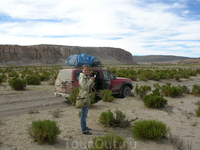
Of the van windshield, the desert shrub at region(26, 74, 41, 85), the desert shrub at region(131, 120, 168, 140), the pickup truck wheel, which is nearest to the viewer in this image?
the desert shrub at region(131, 120, 168, 140)

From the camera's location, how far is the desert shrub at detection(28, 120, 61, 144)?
4.89 metres

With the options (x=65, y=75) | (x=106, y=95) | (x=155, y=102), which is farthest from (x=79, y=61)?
(x=155, y=102)

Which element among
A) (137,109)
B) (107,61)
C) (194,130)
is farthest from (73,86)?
(107,61)

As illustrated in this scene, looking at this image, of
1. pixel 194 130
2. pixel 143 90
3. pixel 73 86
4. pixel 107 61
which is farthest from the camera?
pixel 107 61

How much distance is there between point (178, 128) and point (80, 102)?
318 centimetres

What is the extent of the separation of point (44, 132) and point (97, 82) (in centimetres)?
583

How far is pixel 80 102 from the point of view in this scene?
537 cm

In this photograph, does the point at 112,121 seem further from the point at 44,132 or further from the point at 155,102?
the point at 155,102

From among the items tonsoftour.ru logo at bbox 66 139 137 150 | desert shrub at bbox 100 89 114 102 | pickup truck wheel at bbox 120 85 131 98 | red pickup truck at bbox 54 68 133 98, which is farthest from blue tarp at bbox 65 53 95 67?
tonsoftour.ru logo at bbox 66 139 137 150

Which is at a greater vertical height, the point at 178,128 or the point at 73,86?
the point at 73,86

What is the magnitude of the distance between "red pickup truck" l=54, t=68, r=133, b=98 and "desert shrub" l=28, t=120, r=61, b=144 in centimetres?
431

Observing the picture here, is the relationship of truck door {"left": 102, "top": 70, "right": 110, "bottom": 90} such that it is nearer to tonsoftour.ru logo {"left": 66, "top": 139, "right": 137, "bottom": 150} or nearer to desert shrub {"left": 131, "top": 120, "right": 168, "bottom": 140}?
desert shrub {"left": 131, "top": 120, "right": 168, "bottom": 140}

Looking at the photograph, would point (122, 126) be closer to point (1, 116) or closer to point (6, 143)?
point (6, 143)

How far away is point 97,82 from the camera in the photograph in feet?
34.4
